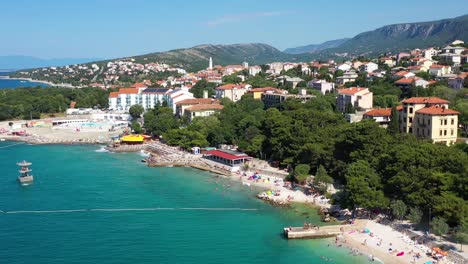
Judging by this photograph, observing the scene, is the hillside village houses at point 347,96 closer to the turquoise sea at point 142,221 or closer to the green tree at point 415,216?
the green tree at point 415,216

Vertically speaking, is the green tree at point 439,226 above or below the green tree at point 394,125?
below

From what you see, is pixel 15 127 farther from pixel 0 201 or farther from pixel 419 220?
pixel 419 220

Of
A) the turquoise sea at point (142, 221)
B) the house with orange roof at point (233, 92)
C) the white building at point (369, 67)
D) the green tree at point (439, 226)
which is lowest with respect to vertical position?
the turquoise sea at point (142, 221)

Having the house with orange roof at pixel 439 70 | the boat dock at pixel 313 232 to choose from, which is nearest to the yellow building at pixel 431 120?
the boat dock at pixel 313 232

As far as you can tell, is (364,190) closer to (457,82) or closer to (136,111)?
(457,82)

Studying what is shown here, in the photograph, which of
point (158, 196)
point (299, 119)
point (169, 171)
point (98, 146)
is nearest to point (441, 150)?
point (299, 119)
